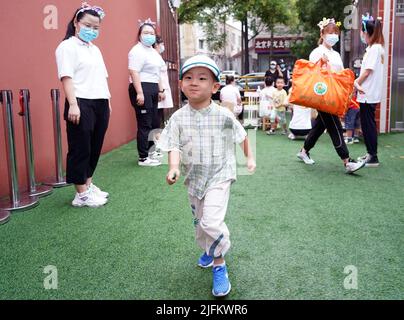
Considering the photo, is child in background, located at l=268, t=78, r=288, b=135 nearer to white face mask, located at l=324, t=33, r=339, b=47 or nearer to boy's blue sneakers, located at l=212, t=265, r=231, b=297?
white face mask, located at l=324, t=33, r=339, b=47

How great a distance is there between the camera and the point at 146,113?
18.1 ft

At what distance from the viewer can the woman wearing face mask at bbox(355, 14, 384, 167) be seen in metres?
5.07

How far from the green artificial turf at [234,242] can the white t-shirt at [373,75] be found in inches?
37.8

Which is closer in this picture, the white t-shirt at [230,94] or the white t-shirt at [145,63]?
the white t-shirt at [145,63]

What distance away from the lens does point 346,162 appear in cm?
502

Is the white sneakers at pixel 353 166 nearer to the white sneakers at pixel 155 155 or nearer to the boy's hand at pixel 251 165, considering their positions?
the white sneakers at pixel 155 155

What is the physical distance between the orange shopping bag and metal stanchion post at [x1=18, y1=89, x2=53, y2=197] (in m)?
2.82

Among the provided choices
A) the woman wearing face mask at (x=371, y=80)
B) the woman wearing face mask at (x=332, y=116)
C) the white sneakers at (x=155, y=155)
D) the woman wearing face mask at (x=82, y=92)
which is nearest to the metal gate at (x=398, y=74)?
the woman wearing face mask at (x=371, y=80)

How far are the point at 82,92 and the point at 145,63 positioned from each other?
1800 millimetres

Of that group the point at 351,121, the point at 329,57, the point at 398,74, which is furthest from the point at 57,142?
the point at 398,74

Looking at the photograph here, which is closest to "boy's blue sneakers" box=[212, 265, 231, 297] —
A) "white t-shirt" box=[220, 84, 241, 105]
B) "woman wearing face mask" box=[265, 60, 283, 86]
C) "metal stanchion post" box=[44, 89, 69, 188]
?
"metal stanchion post" box=[44, 89, 69, 188]

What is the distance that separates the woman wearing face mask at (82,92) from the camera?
358 cm

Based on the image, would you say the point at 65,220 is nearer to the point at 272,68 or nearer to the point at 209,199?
the point at 209,199

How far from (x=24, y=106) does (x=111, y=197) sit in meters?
1.17
